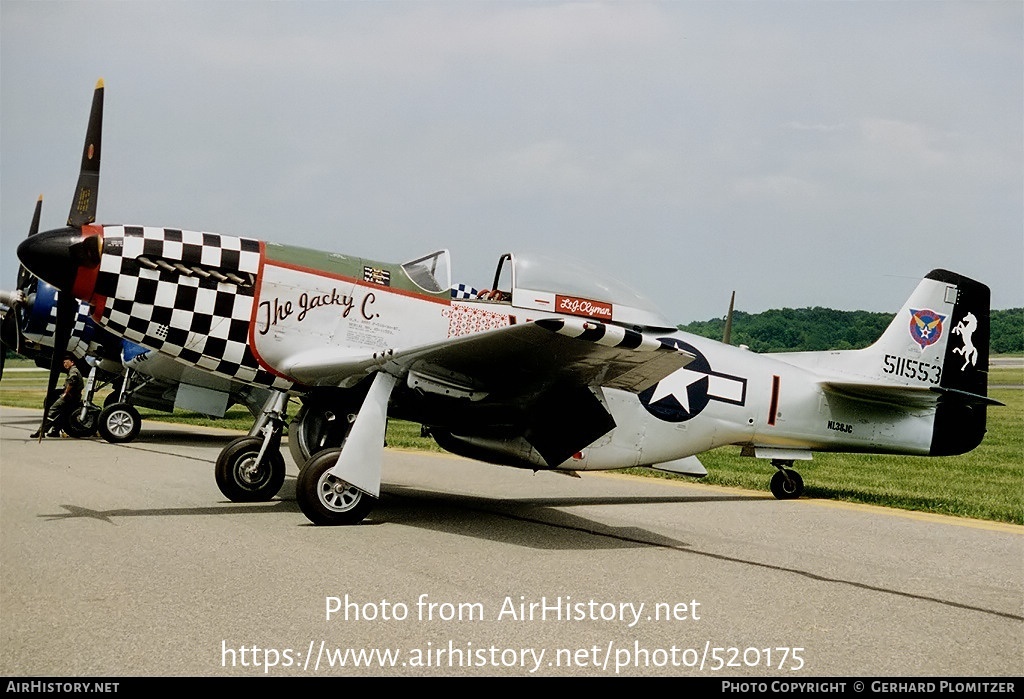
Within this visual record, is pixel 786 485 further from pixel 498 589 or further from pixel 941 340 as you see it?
pixel 498 589

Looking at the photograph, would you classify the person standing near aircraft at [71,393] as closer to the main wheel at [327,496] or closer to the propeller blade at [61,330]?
the propeller blade at [61,330]

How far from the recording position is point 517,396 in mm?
7457

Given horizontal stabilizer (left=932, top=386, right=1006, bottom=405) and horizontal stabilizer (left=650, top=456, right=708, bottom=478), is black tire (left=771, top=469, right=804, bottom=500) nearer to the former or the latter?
horizontal stabilizer (left=650, top=456, right=708, bottom=478)

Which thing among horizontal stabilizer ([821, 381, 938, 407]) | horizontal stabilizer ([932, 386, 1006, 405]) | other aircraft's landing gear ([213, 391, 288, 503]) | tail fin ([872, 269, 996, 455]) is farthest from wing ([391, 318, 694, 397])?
tail fin ([872, 269, 996, 455])

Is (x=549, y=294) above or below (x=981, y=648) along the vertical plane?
above

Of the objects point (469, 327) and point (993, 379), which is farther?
point (993, 379)

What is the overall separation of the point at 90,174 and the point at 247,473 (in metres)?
2.88

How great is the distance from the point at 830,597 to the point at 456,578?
2.08 meters

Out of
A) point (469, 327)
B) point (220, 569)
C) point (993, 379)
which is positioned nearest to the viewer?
point (220, 569)

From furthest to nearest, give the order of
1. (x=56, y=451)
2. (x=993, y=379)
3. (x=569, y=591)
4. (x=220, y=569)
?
(x=993, y=379) < (x=56, y=451) < (x=220, y=569) < (x=569, y=591)

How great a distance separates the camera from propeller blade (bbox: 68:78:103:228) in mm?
7406

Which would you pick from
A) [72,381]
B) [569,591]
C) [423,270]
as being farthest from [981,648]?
[72,381]

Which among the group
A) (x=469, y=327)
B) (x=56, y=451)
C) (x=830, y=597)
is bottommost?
(x=56, y=451)

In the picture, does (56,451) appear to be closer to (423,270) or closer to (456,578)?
(423,270)
